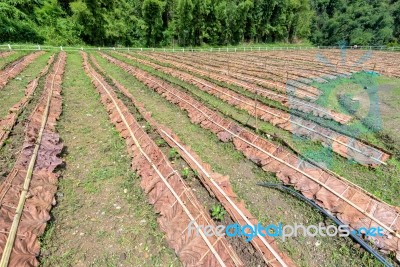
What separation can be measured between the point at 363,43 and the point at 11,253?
67.9 m

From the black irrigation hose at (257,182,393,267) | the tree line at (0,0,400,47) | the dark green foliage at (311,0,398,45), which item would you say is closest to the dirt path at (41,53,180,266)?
the black irrigation hose at (257,182,393,267)

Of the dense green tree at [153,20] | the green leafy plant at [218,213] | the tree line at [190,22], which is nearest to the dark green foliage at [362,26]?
the tree line at [190,22]

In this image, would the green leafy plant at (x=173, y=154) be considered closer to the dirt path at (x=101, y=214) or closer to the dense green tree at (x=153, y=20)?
the dirt path at (x=101, y=214)

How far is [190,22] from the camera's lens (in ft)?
150

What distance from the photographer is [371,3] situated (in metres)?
64.9

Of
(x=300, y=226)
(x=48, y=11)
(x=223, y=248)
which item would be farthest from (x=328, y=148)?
(x=48, y=11)

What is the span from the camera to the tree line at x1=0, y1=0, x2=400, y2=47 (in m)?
32.7

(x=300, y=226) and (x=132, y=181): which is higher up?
(x=132, y=181)

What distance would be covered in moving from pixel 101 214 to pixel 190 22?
46.5 metres

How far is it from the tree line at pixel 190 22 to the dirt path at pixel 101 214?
3034 cm

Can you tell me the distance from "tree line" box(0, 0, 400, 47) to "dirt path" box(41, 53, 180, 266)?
99.5 ft

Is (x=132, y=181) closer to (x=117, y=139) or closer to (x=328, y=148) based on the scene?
(x=117, y=139)

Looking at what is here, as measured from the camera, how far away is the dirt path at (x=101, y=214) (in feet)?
13.5

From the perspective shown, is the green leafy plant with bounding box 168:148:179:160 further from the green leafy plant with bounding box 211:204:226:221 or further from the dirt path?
the green leafy plant with bounding box 211:204:226:221
